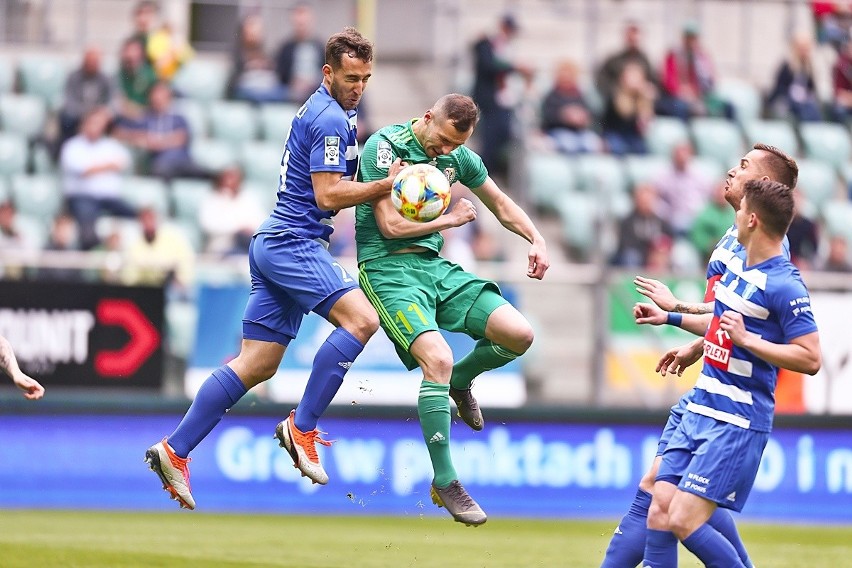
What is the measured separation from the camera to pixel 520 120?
55.1ft

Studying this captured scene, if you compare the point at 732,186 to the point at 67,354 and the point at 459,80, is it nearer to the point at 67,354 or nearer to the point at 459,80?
the point at 67,354

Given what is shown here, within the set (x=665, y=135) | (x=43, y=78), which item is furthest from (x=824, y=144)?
(x=43, y=78)

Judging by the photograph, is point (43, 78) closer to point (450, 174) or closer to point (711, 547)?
point (450, 174)

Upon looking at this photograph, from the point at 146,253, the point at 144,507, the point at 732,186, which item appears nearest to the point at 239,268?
the point at 146,253

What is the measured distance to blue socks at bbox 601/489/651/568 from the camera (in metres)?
7.78

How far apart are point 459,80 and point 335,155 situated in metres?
9.23

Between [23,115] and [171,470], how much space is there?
26.3ft

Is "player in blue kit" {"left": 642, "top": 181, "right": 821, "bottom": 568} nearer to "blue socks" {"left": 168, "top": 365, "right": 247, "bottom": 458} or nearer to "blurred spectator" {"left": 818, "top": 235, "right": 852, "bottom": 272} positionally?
"blue socks" {"left": 168, "top": 365, "right": 247, "bottom": 458}

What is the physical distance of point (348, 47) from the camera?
8367mm

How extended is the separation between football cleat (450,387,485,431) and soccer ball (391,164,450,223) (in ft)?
4.12

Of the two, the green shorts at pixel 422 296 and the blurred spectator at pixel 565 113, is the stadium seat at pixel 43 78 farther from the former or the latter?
the green shorts at pixel 422 296

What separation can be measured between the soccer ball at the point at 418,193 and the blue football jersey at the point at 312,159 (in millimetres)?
336

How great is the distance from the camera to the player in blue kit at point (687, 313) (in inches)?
300

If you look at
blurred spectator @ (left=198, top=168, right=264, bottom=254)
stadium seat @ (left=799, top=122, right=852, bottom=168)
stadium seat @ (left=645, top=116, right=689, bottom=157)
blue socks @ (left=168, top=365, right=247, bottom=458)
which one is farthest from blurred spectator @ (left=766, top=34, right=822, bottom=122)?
blue socks @ (left=168, top=365, right=247, bottom=458)
